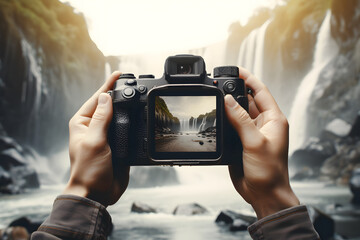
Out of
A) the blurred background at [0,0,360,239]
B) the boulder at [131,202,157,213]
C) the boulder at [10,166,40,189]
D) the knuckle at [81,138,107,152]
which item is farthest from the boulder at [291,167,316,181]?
the knuckle at [81,138,107,152]

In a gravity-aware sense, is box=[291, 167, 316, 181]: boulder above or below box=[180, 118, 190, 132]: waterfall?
below

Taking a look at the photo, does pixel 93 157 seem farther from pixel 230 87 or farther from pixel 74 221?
pixel 230 87

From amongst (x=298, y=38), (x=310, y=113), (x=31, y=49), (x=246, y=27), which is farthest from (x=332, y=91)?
(x=31, y=49)

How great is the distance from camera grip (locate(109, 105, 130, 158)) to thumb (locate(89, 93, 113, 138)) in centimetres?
8

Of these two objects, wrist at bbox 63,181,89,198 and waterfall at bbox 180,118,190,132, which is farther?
waterfall at bbox 180,118,190,132

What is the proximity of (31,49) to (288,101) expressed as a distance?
3.07 metres

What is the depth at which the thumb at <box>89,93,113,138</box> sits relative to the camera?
21.5 inches

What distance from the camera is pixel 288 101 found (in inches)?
164

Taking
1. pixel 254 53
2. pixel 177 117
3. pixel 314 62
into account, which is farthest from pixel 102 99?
pixel 254 53

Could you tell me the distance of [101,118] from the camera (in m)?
0.56

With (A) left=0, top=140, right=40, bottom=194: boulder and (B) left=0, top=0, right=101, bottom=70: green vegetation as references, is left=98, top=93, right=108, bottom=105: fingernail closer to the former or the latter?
(A) left=0, top=140, right=40, bottom=194: boulder

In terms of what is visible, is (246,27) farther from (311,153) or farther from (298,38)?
(311,153)

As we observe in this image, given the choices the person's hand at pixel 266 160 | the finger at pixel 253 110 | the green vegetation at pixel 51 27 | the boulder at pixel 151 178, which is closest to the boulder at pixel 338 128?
the boulder at pixel 151 178

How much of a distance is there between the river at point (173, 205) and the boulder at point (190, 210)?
0.14ft
